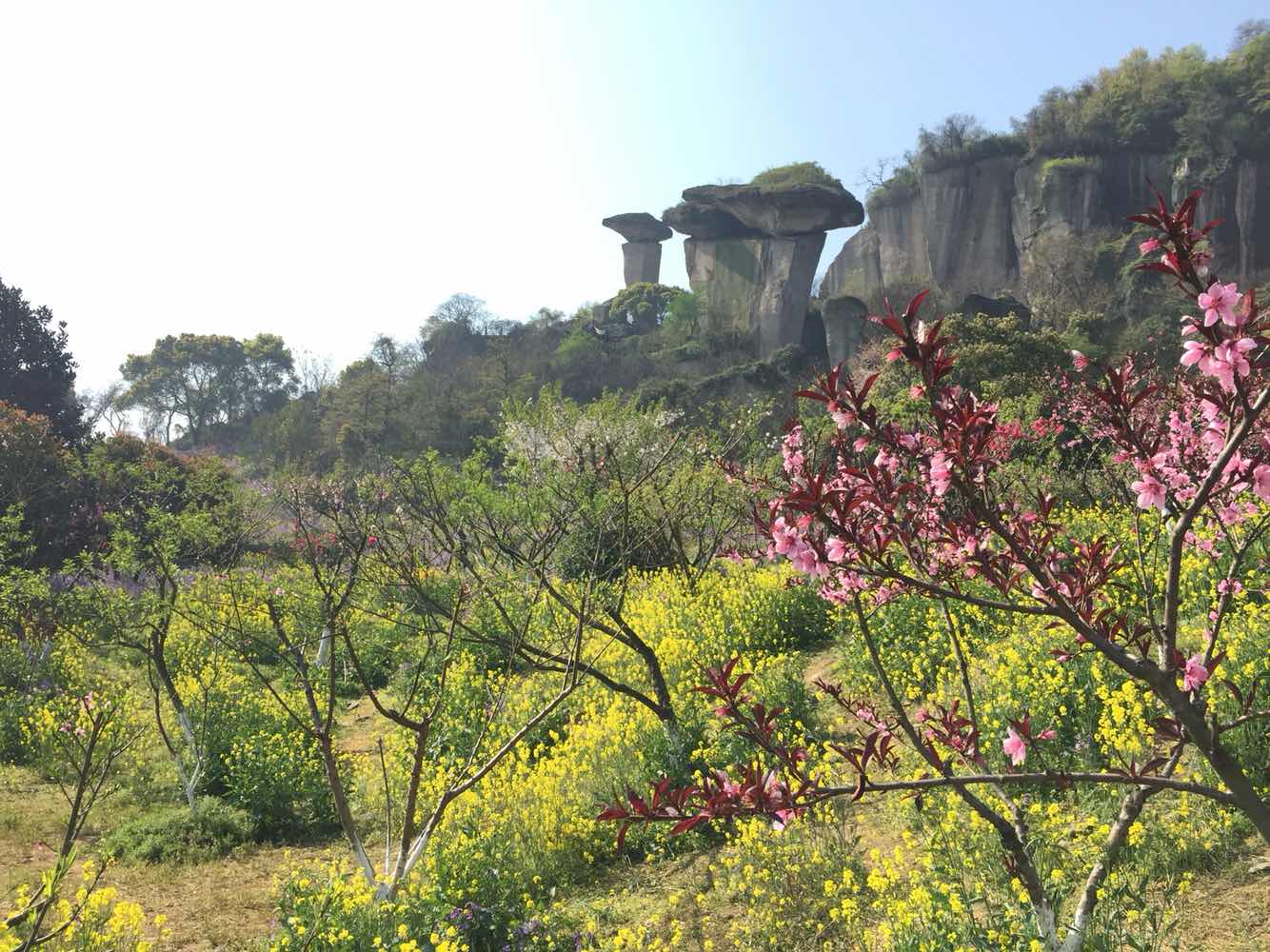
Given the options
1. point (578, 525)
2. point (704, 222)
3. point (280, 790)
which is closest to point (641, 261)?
point (704, 222)

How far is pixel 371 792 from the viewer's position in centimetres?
799

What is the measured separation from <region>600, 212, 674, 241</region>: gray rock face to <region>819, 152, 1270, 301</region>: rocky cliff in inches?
641

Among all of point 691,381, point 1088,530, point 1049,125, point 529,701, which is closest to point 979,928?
point 529,701

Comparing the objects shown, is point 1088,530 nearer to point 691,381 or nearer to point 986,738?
point 986,738

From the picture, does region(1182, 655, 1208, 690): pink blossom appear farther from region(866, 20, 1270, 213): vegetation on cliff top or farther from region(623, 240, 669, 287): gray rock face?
region(623, 240, 669, 287): gray rock face

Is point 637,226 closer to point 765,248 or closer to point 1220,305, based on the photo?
point 765,248

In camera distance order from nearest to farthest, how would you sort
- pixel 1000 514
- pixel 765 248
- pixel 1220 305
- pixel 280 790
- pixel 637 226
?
pixel 1220 305
pixel 1000 514
pixel 280 790
pixel 765 248
pixel 637 226

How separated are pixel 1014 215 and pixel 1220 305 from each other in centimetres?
5136

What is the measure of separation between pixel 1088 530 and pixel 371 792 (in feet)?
28.4

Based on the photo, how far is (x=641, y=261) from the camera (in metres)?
66.9

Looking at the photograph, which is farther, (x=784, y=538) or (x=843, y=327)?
(x=843, y=327)

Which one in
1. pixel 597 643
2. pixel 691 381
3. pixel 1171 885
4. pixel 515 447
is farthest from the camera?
pixel 691 381

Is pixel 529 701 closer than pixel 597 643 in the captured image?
Yes

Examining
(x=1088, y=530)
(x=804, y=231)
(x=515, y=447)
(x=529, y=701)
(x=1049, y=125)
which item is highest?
(x=1049, y=125)
